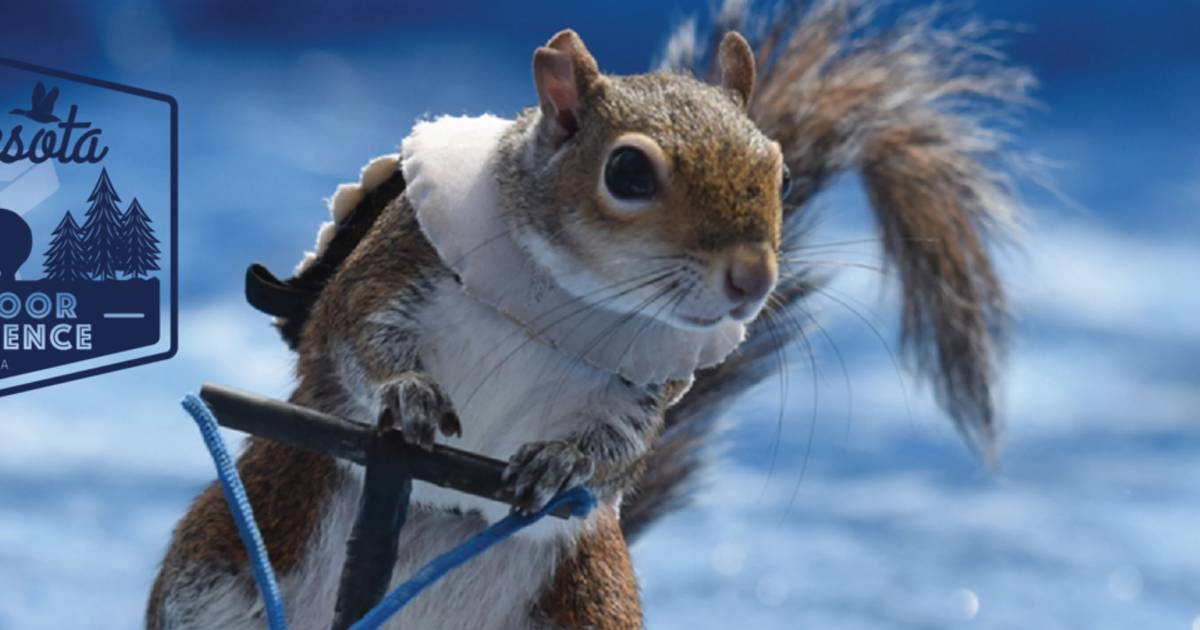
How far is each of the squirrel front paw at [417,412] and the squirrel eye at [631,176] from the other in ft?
0.75

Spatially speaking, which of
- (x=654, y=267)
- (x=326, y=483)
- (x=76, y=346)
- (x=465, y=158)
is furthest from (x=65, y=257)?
(x=654, y=267)

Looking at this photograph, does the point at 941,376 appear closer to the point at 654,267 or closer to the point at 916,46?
the point at 916,46

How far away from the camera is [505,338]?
1.39 m

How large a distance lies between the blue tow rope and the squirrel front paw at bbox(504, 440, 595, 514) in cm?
1

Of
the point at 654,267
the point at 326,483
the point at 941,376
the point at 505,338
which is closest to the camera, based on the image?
the point at 654,267

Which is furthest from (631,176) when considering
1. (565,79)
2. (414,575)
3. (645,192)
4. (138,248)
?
(138,248)

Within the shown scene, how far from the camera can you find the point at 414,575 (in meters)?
1.28

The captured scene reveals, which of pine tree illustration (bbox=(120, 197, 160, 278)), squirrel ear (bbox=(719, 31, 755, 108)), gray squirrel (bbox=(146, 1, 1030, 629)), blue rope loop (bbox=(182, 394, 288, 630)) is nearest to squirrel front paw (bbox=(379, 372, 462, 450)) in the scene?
gray squirrel (bbox=(146, 1, 1030, 629))

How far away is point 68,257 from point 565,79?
1119 millimetres

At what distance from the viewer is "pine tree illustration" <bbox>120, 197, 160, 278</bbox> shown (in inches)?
83.5

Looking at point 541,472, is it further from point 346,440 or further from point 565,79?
point 565,79

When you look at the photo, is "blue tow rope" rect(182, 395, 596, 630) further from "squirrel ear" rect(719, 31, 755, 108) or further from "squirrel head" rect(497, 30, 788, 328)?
"squirrel ear" rect(719, 31, 755, 108)

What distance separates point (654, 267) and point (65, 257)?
1.23m

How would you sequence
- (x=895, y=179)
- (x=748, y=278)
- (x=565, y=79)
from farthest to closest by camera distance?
(x=895, y=179) → (x=565, y=79) → (x=748, y=278)
